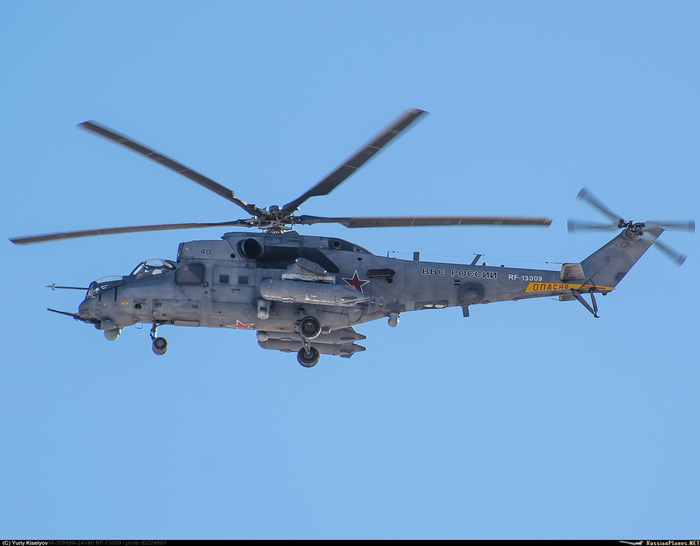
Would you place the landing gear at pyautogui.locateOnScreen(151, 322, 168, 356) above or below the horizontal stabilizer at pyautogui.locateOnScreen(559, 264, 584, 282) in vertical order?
below

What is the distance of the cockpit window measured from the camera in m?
22.2

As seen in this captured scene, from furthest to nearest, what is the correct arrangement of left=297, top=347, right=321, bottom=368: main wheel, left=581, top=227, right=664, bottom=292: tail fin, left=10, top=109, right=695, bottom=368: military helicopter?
left=581, top=227, right=664, bottom=292: tail fin → left=297, top=347, right=321, bottom=368: main wheel → left=10, top=109, right=695, bottom=368: military helicopter

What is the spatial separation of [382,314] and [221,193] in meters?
5.69

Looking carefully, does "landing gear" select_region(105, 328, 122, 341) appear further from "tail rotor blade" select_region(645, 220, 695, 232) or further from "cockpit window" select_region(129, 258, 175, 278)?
"tail rotor blade" select_region(645, 220, 695, 232)

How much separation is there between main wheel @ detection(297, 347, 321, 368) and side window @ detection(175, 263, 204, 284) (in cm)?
345

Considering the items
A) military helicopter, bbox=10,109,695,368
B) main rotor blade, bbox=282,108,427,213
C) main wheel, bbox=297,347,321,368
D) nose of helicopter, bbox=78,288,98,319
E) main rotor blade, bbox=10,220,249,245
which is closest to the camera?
main rotor blade, bbox=282,108,427,213

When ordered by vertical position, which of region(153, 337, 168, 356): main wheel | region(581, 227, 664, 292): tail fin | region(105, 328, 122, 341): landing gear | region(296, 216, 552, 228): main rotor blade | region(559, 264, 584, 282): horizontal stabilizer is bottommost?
region(153, 337, 168, 356): main wheel

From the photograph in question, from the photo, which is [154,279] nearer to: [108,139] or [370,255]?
[108,139]

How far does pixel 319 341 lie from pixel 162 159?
6.97 meters

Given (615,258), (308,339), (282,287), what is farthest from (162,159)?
Answer: (615,258)

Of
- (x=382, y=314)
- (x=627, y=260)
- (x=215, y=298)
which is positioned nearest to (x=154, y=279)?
(x=215, y=298)

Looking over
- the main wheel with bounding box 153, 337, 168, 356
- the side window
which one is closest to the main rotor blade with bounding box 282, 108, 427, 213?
the side window

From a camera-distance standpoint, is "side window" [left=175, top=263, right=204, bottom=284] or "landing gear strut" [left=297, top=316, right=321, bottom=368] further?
"side window" [left=175, top=263, right=204, bottom=284]

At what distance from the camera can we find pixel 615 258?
24.2m
